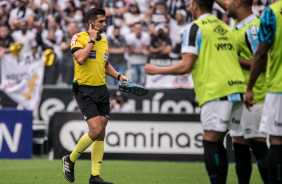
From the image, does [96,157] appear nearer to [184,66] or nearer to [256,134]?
[256,134]

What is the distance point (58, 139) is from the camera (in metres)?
13.6

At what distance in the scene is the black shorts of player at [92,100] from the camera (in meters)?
8.28

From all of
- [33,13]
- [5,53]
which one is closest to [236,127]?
[5,53]

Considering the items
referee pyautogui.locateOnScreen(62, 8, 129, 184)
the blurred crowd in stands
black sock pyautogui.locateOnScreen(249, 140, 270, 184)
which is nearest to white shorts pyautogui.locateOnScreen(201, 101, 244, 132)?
black sock pyautogui.locateOnScreen(249, 140, 270, 184)

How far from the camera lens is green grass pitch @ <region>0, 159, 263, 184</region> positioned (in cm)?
919

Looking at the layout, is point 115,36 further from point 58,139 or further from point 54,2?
point 58,139

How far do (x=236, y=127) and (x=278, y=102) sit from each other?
0.78 m

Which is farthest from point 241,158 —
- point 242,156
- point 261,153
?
point 261,153

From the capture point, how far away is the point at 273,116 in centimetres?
562

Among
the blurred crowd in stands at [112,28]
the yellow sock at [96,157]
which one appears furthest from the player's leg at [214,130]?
the blurred crowd in stands at [112,28]

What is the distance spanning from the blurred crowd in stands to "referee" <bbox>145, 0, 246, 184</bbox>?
932 centimetres

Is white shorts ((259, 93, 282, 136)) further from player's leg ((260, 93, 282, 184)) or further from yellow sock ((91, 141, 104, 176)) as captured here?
yellow sock ((91, 141, 104, 176))

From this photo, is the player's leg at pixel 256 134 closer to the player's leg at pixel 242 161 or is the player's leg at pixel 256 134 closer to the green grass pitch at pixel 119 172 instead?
the player's leg at pixel 242 161

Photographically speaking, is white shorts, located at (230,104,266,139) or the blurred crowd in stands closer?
white shorts, located at (230,104,266,139)
